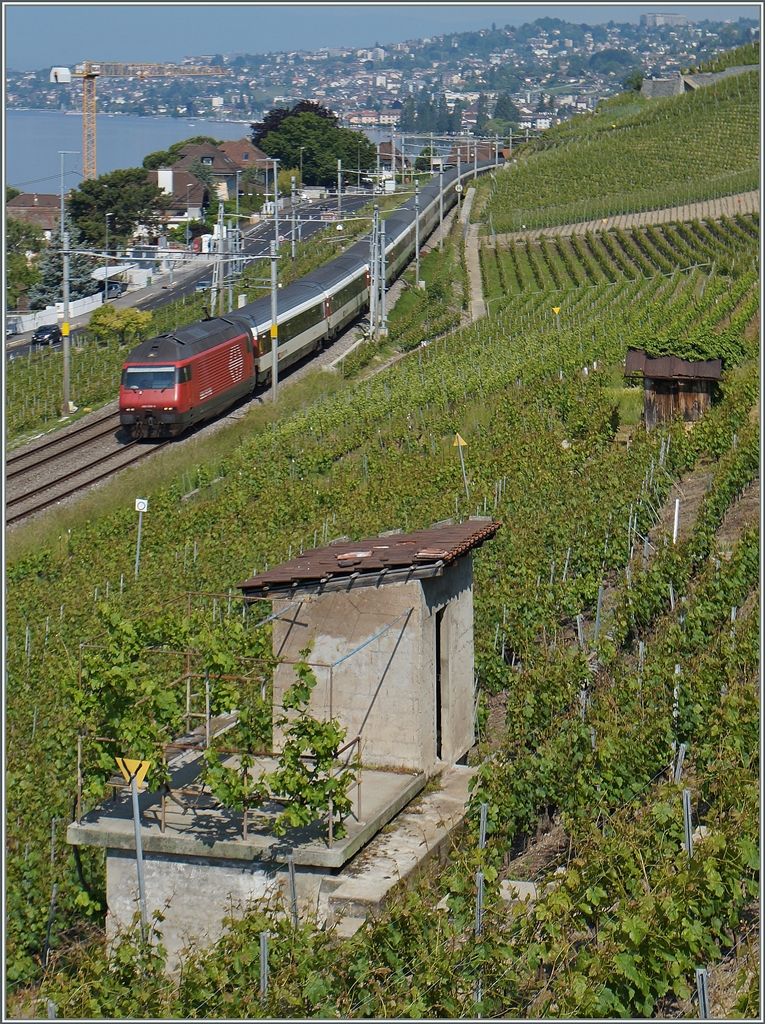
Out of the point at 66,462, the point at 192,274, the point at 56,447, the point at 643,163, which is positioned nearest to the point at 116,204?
the point at 192,274

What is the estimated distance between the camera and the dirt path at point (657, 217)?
68438mm

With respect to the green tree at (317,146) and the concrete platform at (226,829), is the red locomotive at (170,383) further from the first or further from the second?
the green tree at (317,146)

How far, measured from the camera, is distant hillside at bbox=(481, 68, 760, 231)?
244ft

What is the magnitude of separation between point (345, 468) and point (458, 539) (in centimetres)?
1651

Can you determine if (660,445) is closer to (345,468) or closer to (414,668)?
(345,468)

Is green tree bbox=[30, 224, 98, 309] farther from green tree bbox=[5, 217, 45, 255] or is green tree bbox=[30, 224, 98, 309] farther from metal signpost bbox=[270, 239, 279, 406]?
metal signpost bbox=[270, 239, 279, 406]

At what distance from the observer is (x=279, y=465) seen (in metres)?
30.0

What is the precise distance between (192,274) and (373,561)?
6940 cm

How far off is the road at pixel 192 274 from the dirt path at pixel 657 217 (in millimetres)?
10114

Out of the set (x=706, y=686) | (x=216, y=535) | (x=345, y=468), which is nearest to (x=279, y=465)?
(x=345, y=468)

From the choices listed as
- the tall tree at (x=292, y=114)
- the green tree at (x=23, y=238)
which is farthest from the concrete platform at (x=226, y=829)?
the tall tree at (x=292, y=114)

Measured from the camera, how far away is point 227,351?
36.9 meters

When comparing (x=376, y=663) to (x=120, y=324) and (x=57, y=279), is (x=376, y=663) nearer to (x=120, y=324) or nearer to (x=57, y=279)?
(x=120, y=324)

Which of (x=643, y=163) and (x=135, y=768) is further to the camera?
(x=643, y=163)
